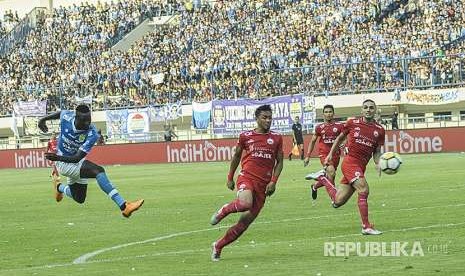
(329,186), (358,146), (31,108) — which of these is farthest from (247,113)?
(358,146)

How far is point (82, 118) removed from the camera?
19.2 m

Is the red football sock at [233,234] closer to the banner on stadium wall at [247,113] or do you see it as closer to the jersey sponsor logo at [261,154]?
the jersey sponsor logo at [261,154]

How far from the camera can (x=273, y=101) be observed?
54812 mm

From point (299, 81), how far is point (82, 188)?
125 feet

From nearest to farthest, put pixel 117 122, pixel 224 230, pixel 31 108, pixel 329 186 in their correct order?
pixel 224 230, pixel 329 186, pixel 117 122, pixel 31 108

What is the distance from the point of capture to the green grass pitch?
13.8 m

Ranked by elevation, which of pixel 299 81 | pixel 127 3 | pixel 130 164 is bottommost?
pixel 130 164

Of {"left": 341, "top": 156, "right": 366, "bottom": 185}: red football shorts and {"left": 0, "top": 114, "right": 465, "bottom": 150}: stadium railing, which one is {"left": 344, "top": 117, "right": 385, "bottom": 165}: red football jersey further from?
{"left": 0, "top": 114, "right": 465, "bottom": 150}: stadium railing

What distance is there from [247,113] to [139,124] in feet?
23.2

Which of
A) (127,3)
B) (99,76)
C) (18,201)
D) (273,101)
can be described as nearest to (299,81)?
(273,101)

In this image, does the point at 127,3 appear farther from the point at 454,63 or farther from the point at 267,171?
the point at 267,171

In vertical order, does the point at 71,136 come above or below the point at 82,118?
below

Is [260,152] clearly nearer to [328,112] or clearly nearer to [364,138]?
[364,138]

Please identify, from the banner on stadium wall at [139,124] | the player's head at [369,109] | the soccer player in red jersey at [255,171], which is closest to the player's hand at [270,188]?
the soccer player in red jersey at [255,171]
